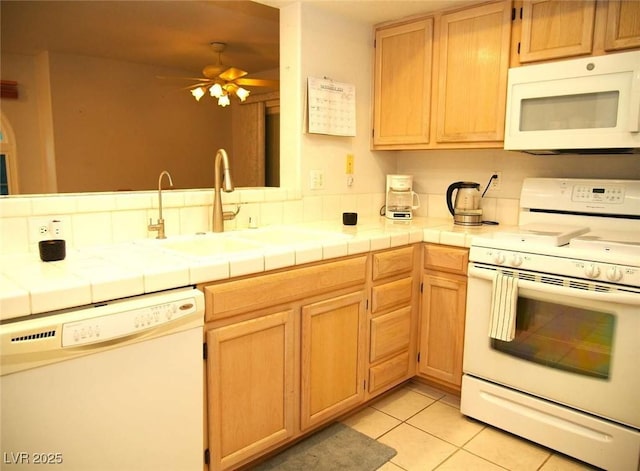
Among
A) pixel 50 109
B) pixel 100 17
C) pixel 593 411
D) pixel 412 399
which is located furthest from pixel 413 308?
pixel 50 109

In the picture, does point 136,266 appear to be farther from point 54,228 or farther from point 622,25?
point 622,25

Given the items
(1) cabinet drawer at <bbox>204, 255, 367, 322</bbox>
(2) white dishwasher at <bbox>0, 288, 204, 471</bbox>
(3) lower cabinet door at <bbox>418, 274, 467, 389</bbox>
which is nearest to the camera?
(2) white dishwasher at <bbox>0, 288, 204, 471</bbox>

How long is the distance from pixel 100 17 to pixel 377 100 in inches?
105

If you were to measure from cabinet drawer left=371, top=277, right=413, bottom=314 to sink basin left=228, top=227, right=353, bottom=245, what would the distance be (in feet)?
1.05

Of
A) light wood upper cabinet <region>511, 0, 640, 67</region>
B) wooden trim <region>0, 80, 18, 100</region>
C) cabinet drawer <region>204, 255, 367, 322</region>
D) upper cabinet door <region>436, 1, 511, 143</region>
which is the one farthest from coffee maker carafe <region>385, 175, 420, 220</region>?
wooden trim <region>0, 80, 18, 100</region>

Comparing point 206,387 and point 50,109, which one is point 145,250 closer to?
point 206,387

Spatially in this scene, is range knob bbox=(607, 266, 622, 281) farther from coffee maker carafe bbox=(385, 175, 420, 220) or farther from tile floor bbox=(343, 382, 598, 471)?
coffee maker carafe bbox=(385, 175, 420, 220)

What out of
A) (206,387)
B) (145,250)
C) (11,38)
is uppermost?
(11,38)

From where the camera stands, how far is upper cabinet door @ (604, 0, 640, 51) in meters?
1.94

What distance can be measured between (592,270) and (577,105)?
2.60 ft

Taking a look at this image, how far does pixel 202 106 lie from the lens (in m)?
6.19

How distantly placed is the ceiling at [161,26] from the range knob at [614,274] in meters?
1.57

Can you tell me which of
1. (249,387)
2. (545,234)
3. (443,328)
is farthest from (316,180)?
A: (249,387)

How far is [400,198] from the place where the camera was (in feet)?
9.41
